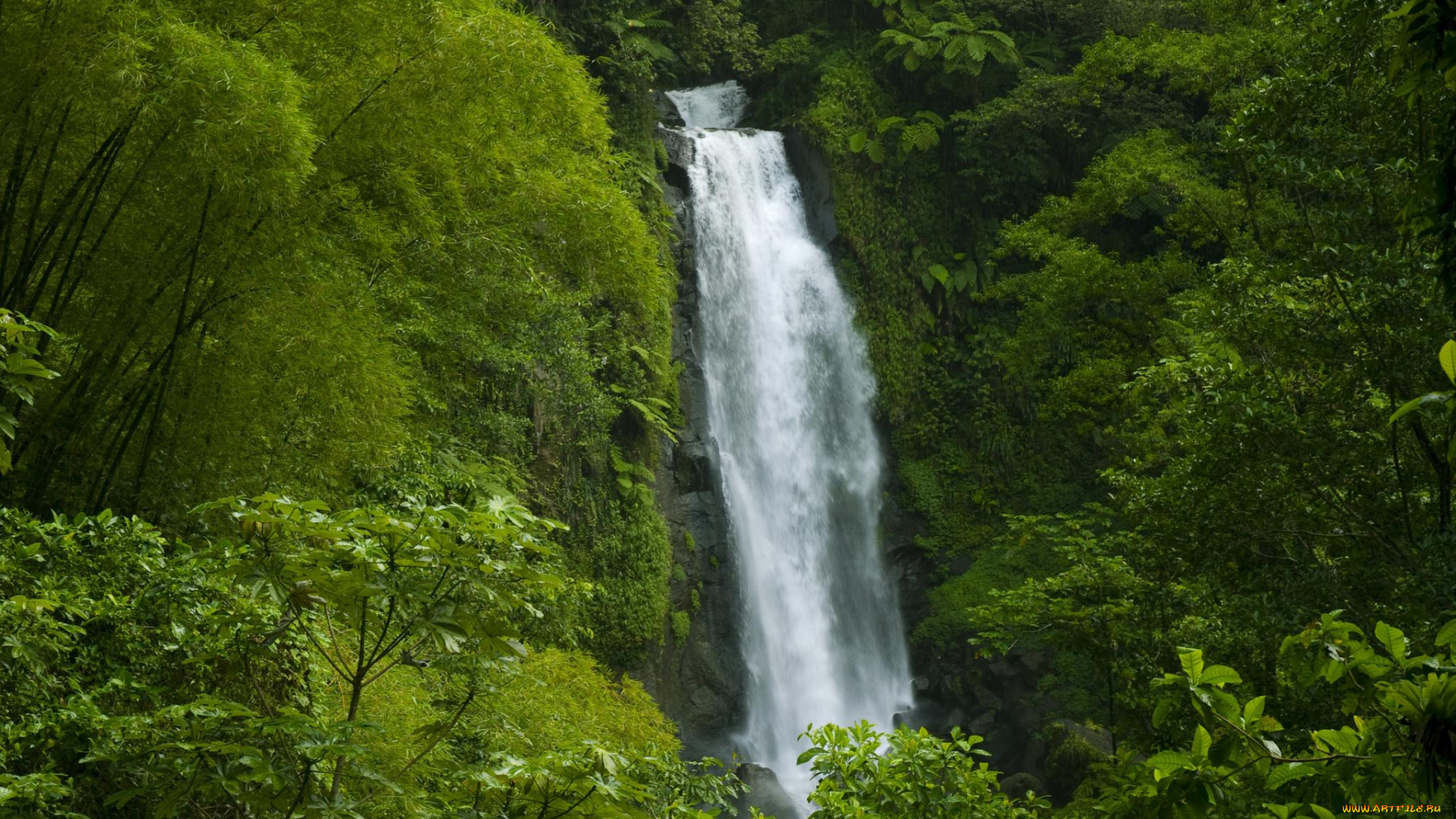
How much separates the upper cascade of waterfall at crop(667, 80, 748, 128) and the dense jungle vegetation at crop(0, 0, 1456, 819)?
9.30 metres

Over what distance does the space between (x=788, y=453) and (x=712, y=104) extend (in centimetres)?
808

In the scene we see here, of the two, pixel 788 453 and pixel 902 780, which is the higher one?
pixel 902 780

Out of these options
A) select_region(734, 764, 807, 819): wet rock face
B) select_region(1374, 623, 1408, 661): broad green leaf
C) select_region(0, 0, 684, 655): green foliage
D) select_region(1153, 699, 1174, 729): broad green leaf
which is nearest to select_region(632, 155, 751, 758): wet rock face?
select_region(734, 764, 807, 819): wet rock face

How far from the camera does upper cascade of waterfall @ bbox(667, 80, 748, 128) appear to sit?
20359 millimetres

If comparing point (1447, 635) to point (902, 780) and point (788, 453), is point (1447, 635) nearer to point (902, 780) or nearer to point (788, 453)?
point (902, 780)

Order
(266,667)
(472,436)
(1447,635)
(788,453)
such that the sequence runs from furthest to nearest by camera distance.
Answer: (788,453) < (472,436) < (266,667) < (1447,635)

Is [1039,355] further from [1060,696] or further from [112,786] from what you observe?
[112,786]

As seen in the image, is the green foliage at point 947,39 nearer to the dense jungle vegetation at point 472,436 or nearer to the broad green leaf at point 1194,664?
the dense jungle vegetation at point 472,436

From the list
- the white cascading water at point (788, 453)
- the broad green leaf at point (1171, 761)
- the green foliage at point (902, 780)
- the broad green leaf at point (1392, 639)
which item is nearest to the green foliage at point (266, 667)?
the green foliage at point (902, 780)

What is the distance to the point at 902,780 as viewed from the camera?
3.35 metres

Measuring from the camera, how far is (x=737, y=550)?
1550 centimetres

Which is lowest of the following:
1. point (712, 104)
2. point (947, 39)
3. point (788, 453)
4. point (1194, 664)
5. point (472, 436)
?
point (788, 453)

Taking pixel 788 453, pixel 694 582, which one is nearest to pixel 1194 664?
pixel 694 582

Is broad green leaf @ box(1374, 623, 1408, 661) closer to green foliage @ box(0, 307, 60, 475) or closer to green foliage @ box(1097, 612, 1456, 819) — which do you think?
green foliage @ box(1097, 612, 1456, 819)
